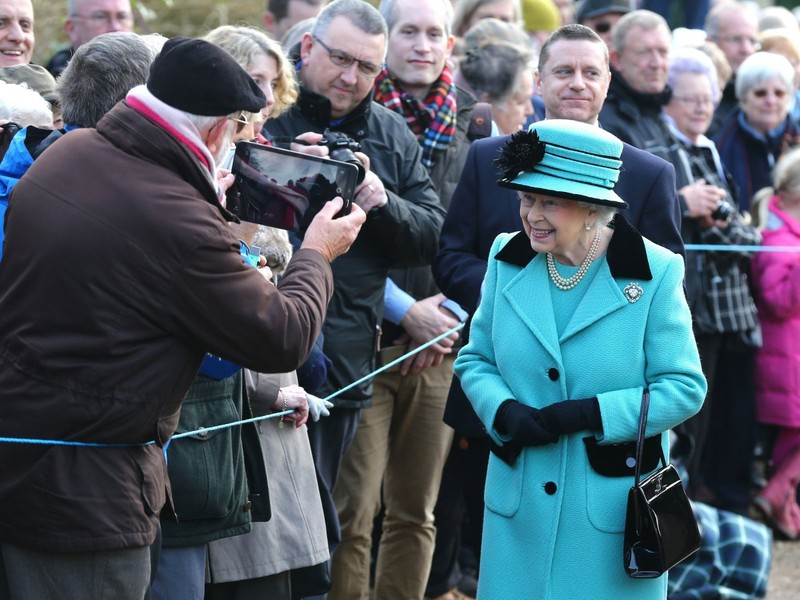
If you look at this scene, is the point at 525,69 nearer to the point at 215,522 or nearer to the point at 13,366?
the point at 215,522

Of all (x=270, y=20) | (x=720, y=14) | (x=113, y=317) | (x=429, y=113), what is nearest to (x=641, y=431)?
(x=113, y=317)

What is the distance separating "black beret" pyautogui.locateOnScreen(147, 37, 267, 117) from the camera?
120 inches

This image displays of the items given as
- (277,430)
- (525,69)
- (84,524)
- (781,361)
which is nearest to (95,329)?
(84,524)

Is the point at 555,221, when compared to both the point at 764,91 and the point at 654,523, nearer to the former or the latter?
the point at 654,523

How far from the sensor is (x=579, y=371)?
145 inches

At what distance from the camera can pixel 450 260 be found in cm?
464

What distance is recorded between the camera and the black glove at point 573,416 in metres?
3.58

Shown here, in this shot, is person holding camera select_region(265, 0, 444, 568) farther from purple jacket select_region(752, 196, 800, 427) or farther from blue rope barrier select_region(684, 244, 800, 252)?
purple jacket select_region(752, 196, 800, 427)

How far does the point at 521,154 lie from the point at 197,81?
1040 millimetres

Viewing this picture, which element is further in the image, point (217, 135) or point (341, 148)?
point (341, 148)

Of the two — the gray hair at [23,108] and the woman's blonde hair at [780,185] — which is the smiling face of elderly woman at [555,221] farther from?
the woman's blonde hair at [780,185]

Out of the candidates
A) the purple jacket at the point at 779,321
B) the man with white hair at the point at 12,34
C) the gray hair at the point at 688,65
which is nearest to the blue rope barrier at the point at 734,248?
the purple jacket at the point at 779,321

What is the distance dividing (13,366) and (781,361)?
5.23 metres

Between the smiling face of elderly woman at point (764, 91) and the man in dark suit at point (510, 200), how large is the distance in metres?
3.58
